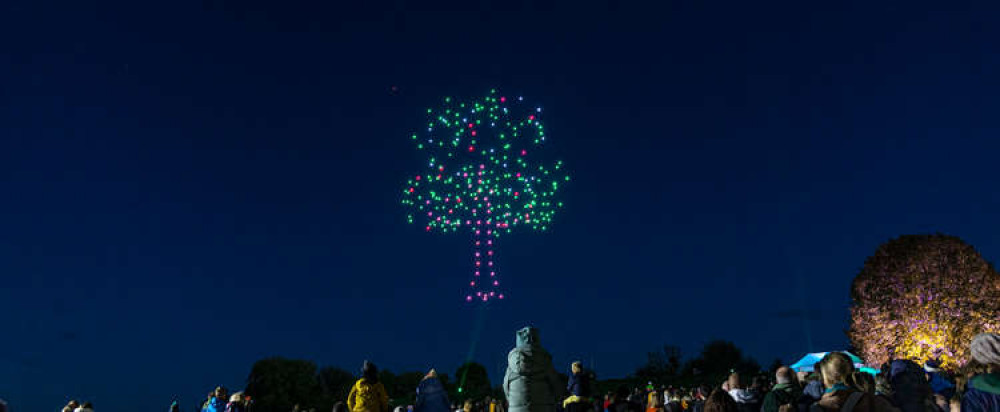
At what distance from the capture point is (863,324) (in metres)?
36.3

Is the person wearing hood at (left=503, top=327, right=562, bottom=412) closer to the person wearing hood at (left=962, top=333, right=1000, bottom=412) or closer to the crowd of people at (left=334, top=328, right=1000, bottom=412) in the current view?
the crowd of people at (left=334, top=328, right=1000, bottom=412)

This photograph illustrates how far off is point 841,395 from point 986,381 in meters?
1.67

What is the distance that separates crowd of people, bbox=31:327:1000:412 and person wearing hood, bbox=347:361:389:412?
0.06ft

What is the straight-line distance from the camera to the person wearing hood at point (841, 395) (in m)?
4.46

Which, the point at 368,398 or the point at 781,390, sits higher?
the point at 368,398

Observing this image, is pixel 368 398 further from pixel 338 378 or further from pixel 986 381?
pixel 338 378

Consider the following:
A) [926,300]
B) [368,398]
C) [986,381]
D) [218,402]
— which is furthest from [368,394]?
[926,300]

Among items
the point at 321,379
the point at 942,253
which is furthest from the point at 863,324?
the point at 321,379

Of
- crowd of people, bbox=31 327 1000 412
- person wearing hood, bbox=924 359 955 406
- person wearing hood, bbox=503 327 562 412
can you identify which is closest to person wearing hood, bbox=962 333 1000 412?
crowd of people, bbox=31 327 1000 412

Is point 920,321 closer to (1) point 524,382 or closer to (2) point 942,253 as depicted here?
(2) point 942,253

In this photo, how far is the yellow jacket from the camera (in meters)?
11.3

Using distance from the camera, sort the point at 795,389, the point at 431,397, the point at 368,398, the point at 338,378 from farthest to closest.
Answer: the point at 338,378
the point at 431,397
the point at 368,398
the point at 795,389

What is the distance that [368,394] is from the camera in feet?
37.1

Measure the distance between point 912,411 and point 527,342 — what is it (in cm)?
587
